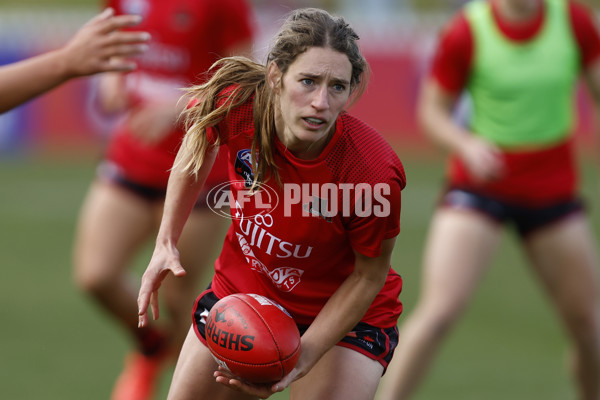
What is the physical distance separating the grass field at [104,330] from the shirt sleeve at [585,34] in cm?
213

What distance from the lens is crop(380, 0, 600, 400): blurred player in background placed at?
5551 millimetres

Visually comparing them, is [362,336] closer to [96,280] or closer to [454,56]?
[96,280]

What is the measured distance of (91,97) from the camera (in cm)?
1447

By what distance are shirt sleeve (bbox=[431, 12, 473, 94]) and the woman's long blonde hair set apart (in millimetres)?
2284

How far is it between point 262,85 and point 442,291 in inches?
89.5

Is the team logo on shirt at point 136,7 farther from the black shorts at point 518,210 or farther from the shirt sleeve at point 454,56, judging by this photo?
the black shorts at point 518,210

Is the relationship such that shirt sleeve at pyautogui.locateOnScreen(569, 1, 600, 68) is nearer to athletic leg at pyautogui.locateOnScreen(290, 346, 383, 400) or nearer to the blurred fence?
athletic leg at pyautogui.locateOnScreen(290, 346, 383, 400)

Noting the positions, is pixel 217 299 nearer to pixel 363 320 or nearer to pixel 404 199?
pixel 363 320

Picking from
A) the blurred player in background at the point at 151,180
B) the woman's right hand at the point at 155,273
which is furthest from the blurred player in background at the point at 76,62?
the blurred player in background at the point at 151,180

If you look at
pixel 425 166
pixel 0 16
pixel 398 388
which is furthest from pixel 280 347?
pixel 0 16

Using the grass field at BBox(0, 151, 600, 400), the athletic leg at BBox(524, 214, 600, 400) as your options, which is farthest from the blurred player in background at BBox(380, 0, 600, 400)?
the grass field at BBox(0, 151, 600, 400)

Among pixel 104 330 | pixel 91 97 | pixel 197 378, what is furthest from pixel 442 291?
pixel 91 97

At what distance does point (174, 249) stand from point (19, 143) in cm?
1170

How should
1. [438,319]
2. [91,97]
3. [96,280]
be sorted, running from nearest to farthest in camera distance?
[438,319]
[96,280]
[91,97]
